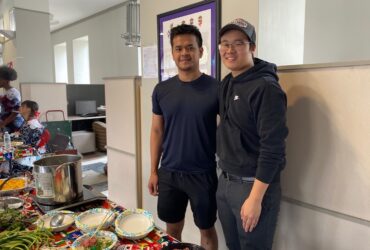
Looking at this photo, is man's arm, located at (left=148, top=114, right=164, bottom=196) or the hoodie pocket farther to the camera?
man's arm, located at (left=148, top=114, right=164, bottom=196)

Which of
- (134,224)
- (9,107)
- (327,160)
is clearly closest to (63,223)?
(134,224)

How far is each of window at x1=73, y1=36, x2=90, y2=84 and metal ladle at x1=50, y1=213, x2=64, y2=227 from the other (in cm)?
730

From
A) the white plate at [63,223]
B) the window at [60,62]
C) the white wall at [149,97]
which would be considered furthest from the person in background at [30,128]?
the window at [60,62]

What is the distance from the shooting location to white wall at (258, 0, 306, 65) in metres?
1.44

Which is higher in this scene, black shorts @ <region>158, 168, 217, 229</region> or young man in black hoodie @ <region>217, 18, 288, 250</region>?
young man in black hoodie @ <region>217, 18, 288, 250</region>

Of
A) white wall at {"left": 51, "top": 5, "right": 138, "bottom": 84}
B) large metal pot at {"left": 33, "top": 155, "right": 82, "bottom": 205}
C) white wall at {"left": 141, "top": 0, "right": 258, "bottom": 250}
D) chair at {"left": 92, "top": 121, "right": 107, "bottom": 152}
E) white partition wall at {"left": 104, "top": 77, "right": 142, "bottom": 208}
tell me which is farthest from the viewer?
white wall at {"left": 51, "top": 5, "right": 138, "bottom": 84}

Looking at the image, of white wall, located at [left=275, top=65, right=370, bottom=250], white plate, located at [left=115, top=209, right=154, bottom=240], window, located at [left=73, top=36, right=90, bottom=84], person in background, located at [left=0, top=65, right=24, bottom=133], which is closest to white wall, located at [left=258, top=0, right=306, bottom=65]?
white wall, located at [left=275, top=65, right=370, bottom=250]

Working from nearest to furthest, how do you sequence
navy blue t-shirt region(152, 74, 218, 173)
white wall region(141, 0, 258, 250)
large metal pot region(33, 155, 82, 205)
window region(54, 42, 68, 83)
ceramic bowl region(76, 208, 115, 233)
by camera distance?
ceramic bowl region(76, 208, 115, 233) < large metal pot region(33, 155, 82, 205) < navy blue t-shirt region(152, 74, 218, 173) < white wall region(141, 0, 258, 250) < window region(54, 42, 68, 83)

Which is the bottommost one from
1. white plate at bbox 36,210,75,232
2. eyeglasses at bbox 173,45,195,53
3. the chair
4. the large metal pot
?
the chair

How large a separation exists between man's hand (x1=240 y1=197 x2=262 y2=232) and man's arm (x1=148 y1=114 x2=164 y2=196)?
0.64 meters

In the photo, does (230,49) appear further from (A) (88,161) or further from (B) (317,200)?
(A) (88,161)

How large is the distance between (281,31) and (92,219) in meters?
1.32

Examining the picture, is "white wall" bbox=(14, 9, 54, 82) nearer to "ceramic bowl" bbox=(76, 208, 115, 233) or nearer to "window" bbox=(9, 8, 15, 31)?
"window" bbox=(9, 8, 15, 31)

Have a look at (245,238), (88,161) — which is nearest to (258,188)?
(245,238)
